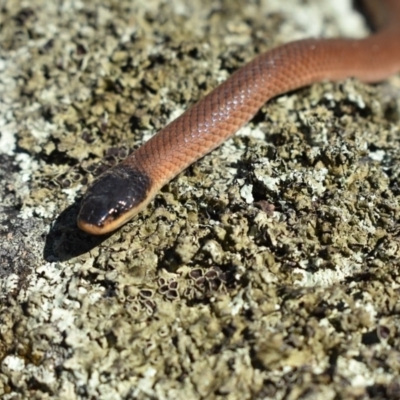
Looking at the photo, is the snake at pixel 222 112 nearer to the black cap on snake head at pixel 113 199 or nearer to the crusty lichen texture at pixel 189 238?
the black cap on snake head at pixel 113 199

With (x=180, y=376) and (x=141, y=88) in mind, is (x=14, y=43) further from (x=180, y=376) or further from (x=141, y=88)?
(x=180, y=376)

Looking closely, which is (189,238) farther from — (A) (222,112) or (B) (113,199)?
(A) (222,112)

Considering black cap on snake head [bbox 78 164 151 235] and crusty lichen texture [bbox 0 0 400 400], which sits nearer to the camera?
crusty lichen texture [bbox 0 0 400 400]

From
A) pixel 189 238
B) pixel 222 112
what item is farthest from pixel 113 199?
pixel 222 112

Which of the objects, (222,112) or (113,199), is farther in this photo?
(222,112)

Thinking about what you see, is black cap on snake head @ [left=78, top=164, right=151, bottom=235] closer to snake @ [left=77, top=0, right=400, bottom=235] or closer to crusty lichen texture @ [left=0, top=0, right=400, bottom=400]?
snake @ [left=77, top=0, right=400, bottom=235]

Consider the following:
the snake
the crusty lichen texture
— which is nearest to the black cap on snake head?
the snake

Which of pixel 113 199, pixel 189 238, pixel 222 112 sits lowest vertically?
pixel 113 199
